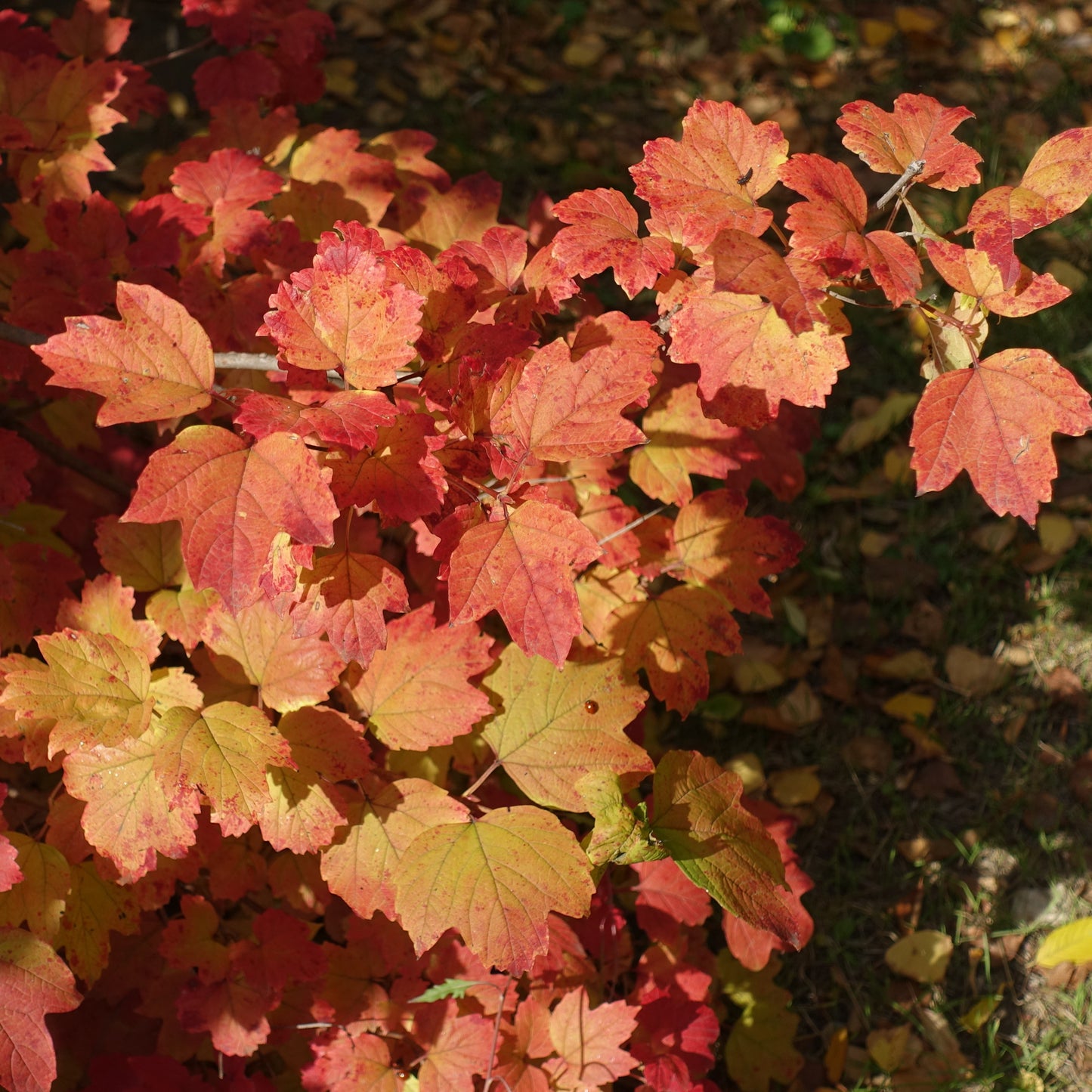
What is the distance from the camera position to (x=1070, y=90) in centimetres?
385

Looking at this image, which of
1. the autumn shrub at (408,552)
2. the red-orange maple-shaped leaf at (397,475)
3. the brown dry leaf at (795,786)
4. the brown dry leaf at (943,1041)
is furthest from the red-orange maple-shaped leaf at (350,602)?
the brown dry leaf at (943,1041)

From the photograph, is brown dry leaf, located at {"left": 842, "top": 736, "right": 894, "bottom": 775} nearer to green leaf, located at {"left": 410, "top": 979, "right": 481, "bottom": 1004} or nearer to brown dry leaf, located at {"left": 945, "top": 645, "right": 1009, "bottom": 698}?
brown dry leaf, located at {"left": 945, "top": 645, "right": 1009, "bottom": 698}

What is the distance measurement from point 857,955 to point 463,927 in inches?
55.7

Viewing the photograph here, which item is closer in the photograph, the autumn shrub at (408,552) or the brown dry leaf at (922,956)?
the autumn shrub at (408,552)

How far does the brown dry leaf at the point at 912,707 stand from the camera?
270cm

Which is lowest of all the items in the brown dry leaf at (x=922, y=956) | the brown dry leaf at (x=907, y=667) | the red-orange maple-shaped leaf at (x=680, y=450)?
the brown dry leaf at (x=922, y=956)

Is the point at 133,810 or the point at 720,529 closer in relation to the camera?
the point at 133,810

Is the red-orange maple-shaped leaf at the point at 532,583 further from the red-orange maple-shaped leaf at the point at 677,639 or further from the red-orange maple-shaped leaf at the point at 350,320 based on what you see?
the red-orange maple-shaped leaf at the point at 677,639

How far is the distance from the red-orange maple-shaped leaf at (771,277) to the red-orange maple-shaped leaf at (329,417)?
41 cm

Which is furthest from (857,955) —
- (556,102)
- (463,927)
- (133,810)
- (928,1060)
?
(556,102)

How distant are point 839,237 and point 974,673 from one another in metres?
1.83

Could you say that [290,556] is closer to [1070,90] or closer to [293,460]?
[293,460]

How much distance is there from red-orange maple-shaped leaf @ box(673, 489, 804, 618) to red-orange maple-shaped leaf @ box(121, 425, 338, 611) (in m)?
0.80

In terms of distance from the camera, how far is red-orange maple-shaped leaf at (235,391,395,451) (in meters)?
1.18
